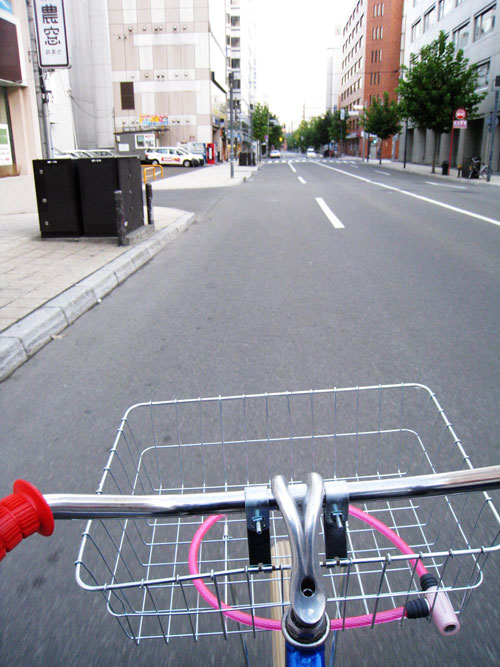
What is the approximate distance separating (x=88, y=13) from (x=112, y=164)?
60033mm

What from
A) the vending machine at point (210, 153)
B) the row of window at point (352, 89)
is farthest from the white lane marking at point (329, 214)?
the row of window at point (352, 89)

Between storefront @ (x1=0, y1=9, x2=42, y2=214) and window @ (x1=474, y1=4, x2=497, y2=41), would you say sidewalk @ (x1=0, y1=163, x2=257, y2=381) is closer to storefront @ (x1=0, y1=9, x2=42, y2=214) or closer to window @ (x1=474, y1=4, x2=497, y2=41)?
storefront @ (x1=0, y1=9, x2=42, y2=214)

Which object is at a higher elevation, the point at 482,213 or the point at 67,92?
the point at 67,92

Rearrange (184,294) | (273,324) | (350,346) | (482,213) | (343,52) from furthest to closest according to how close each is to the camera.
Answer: (343,52) → (482,213) → (184,294) → (273,324) → (350,346)

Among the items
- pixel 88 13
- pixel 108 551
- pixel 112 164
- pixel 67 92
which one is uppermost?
pixel 88 13

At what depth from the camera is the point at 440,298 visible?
654 cm

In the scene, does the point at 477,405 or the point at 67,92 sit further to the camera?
the point at 67,92

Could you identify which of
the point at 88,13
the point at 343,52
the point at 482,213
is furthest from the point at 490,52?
→ the point at 343,52

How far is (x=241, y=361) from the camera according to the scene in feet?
15.3

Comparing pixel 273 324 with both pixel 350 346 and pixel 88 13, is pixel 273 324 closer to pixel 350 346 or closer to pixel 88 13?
pixel 350 346

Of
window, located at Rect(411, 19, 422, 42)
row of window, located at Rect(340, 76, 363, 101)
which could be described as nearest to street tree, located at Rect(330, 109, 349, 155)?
row of window, located at Rect(340, 76, 363, 101)

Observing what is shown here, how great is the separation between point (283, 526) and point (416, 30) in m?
62.0

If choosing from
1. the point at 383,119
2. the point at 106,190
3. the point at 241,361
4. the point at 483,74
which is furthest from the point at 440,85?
the point at 241,361

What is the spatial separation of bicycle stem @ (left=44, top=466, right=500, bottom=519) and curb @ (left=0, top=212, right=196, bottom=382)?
12.1ft
